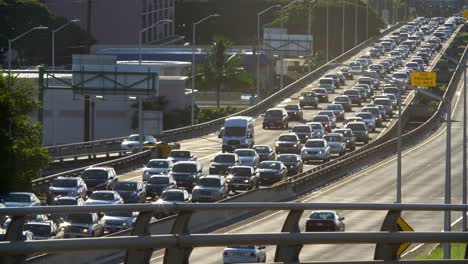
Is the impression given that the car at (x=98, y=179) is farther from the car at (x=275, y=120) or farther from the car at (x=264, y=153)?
the car at (x=275, y=120)

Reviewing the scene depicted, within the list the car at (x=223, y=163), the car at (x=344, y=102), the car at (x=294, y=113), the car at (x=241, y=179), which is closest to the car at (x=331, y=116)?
the car at (x=294, y=113)

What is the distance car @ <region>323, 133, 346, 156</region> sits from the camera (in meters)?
65.8

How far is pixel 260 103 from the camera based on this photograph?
89625 mm

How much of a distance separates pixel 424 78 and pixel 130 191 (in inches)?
1300

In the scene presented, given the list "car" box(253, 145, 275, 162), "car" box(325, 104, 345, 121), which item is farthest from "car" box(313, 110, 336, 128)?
"car" box(253, 145, 275, 162)

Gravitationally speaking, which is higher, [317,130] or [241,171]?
[241,171]

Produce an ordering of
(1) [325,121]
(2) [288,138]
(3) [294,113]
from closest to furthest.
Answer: (2) [288,138] → (1) [325,121] → (3) [294,113]

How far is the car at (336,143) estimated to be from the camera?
2591 inches

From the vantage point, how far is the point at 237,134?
65.6m

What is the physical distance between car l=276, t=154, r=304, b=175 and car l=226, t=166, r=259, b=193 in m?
5.47

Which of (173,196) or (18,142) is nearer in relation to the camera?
(18,142)

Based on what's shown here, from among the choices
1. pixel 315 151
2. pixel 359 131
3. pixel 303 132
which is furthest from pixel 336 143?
pixel 359 131

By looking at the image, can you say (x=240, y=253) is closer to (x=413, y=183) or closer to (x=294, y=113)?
(x=413, y=183)

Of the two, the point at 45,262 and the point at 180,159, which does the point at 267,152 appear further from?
the point at 45,262
